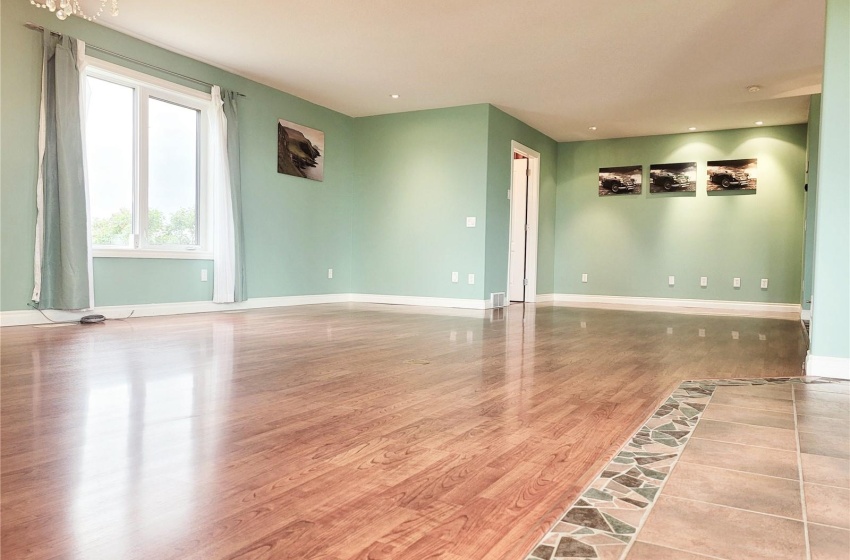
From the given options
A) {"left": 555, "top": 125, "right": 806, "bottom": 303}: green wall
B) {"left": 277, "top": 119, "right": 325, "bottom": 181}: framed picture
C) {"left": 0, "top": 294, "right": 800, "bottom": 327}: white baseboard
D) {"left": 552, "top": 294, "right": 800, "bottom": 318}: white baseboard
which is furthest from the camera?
{"left": 555, "top": 125, "right": 806, "bottom": 303}: green wall

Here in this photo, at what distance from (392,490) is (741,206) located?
27.6ft

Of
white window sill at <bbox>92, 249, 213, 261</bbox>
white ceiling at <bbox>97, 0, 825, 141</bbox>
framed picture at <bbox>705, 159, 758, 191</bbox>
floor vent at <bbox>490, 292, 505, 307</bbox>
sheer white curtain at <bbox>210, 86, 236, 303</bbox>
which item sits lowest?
floor vent at <bbox>490, 292, 505, 307</bbox>

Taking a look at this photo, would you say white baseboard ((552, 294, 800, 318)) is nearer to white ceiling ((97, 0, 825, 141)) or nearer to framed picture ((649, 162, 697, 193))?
framed picture ((649, 162, 697, 193))

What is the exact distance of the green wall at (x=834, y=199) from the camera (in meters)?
2.95

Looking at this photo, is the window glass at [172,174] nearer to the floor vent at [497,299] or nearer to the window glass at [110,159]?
the window glass at [110,159]

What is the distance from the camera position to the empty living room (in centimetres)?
126

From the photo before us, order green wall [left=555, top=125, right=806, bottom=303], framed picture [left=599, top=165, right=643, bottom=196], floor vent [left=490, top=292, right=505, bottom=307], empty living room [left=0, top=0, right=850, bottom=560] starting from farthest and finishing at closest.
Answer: framed picture [left=599, top=165, right=643, bottom=196] → green wall [left=555, top=125, right=806, bottom=303] → floor vent [left=490, top=292, right=505, bottom=307] → empty living room [left=0, top=0, right=850, bottom=560]

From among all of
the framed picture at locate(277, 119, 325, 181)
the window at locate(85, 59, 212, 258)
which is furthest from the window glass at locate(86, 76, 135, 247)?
the framed picture at locate(277, 119, 325, 181)

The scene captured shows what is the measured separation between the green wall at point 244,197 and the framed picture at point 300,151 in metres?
0.09

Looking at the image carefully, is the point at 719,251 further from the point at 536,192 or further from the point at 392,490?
the point at 392,490

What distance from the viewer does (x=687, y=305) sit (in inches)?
333

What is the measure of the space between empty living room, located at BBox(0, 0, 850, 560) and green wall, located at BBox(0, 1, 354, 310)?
0.09 ft

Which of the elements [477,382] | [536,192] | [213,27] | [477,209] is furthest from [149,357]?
[536,192]

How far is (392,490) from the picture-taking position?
4.35ft
